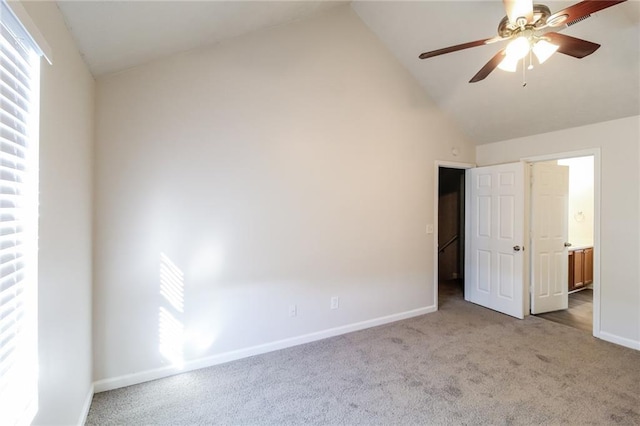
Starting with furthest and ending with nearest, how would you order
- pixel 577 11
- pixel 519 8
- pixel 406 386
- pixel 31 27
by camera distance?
pixel 406 386, pixel 519 8, pixel 577 11, pixel 31 27

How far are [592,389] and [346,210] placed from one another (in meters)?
2.49

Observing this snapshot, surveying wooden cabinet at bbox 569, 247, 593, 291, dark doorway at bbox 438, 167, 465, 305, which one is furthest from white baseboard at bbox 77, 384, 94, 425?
wooden cabinet at bbox 569, 247, 593, 291

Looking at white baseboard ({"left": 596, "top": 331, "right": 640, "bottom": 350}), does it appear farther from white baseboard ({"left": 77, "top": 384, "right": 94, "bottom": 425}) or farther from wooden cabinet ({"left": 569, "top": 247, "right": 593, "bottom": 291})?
white baseboard ({"left": 77, "top": 384, "right": 94, "bottom": 425})

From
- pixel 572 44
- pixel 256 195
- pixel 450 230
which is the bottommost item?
pixel 450 230

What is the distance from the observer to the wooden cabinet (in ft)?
15.3

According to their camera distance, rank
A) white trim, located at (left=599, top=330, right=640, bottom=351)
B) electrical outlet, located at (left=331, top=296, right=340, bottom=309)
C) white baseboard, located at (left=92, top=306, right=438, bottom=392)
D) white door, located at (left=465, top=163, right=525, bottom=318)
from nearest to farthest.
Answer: white baseboard, located at (left=92, top=306, right=438, bottom=392), white trim, located at (left=599, top=330, right=640, bottom=351), electrical outlet, located at (left=331, top=296, right=340, bottom=309), white door, located at (left=465, top=163, right=525, bottom=318)

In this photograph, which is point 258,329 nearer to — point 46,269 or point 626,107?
point 46,269

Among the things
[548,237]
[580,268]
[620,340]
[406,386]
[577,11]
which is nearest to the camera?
[577,11]

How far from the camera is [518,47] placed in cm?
189

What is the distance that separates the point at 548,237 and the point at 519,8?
11.0ft

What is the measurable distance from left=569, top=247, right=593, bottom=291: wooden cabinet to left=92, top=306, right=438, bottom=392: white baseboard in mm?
3060

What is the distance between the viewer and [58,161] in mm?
1474

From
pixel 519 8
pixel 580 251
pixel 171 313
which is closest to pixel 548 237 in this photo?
pixel 580 251

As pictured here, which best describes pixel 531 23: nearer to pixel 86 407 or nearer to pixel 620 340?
pixel 620 340
